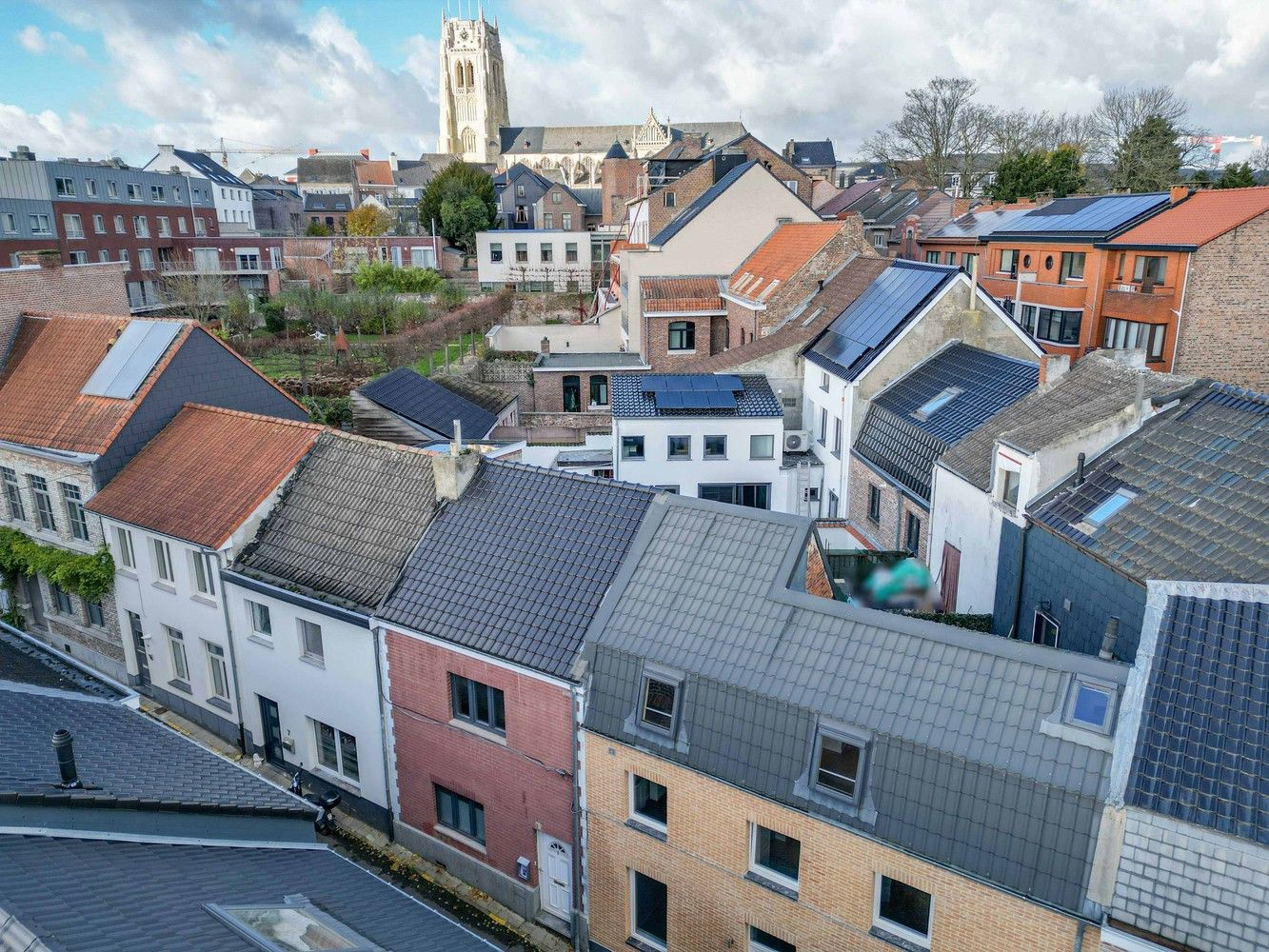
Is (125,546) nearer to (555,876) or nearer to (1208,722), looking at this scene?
(555,876)

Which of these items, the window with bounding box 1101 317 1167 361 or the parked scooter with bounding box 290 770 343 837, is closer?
the parked scooter with bounding box 290 770 343 837

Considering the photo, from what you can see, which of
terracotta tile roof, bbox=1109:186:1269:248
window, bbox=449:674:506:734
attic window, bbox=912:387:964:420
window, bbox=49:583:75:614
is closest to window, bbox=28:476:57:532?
window, bbox=49:583:75:614

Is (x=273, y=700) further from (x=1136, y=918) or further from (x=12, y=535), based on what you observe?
(x=1136, y=918)

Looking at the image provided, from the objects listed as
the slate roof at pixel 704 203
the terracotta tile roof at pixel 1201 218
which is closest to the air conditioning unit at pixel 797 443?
the terracotta tile roof at pixel 1201 218

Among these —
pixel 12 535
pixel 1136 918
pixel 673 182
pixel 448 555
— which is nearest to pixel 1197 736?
pixel 1136 918

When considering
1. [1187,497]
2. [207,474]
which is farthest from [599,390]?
[1187,497]

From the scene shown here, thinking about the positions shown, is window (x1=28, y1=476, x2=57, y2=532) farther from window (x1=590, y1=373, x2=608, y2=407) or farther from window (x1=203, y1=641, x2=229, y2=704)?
window (x1=590, y1=373, x2=608, y2=407)
